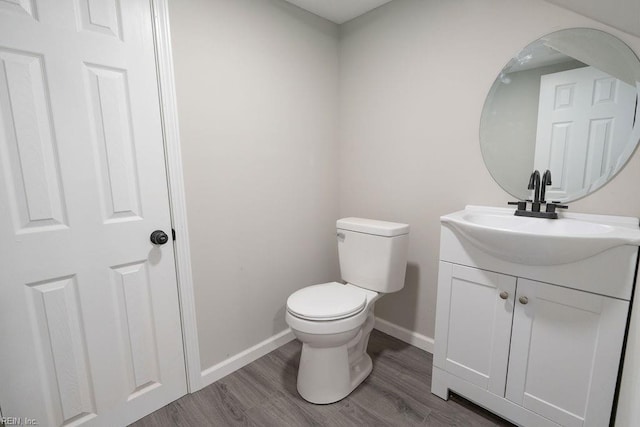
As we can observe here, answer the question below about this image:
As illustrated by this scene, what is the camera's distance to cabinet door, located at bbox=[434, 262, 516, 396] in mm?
1246

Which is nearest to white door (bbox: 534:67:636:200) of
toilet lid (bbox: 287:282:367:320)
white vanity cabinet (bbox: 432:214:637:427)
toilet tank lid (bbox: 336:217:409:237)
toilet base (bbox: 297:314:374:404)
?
white vanity cabinet (bbox: 432:214:637:427)

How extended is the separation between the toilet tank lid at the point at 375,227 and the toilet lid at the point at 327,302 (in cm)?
34

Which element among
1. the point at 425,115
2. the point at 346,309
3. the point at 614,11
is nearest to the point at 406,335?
the point at 346,309

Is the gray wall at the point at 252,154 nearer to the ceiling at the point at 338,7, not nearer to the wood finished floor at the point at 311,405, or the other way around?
the ceiling at the point at 338,7

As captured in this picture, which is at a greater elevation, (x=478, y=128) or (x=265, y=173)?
(x=478, y=128)

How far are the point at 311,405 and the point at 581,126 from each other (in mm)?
1797

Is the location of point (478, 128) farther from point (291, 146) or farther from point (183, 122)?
point (183, 122)

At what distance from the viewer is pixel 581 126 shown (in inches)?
50.6

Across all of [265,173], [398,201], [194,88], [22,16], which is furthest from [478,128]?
[22,16]

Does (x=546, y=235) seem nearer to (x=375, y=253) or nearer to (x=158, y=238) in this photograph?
(x=375, y=253)

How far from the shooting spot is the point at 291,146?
187 centimetres

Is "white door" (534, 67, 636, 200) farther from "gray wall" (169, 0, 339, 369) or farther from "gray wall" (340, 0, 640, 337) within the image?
"gray wall" (169, 0, 339, 369)

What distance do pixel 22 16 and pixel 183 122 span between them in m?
0.58

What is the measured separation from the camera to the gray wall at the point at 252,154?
1.44m
